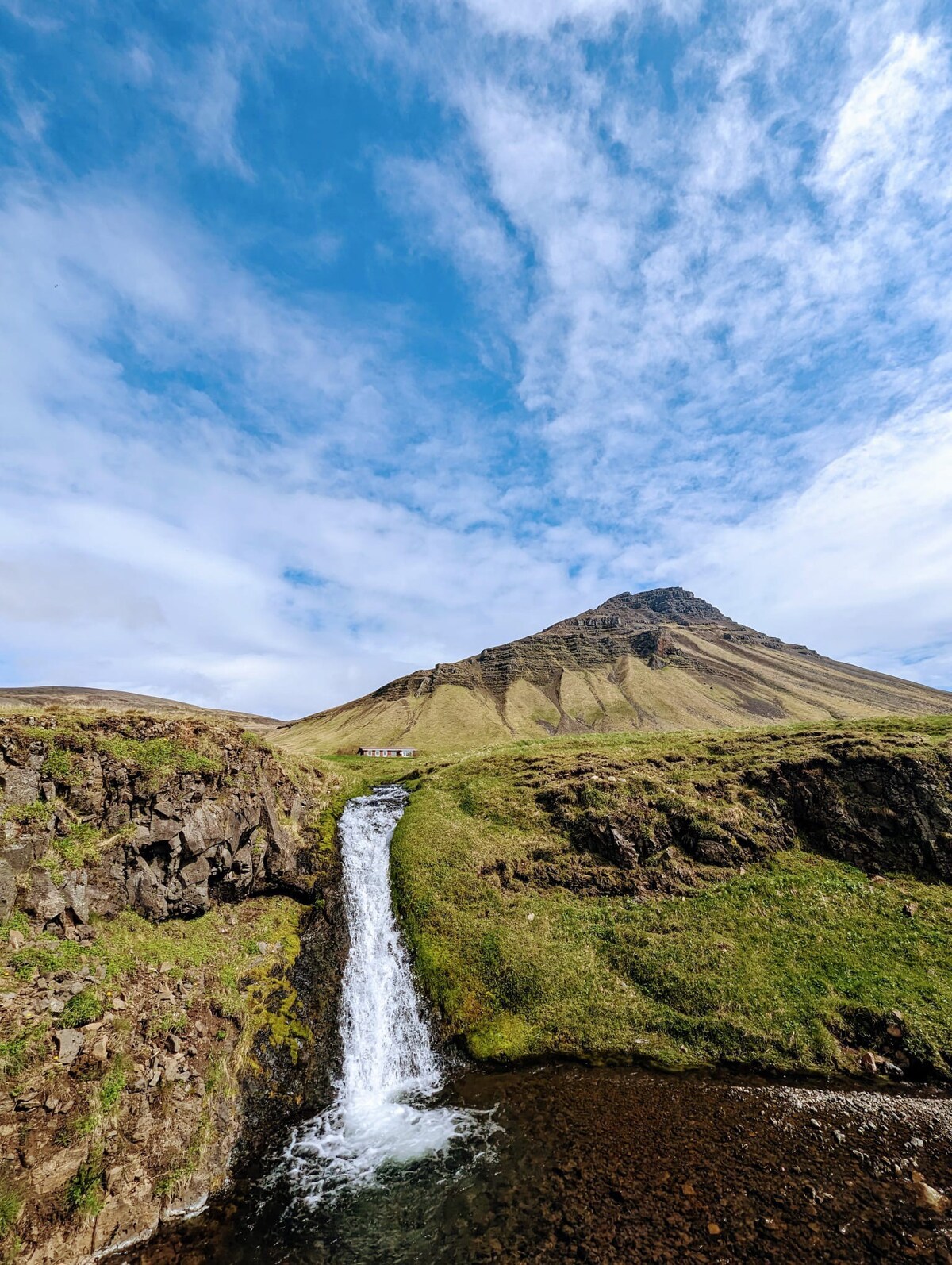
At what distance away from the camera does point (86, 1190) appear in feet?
50.0

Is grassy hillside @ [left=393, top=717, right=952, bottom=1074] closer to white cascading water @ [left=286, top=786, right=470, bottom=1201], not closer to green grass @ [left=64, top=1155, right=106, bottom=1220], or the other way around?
white cascading water @ [left=286, top=786, right=470, bottom=1201]

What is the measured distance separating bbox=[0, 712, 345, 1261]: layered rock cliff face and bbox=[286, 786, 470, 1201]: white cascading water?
1.22 meters

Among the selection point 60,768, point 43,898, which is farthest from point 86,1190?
point 60,768

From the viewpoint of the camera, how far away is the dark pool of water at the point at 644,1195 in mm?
14516

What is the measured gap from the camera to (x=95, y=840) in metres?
24.4

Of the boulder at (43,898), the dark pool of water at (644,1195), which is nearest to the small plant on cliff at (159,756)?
the boulder at (43,898)

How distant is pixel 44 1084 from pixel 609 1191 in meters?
18.8

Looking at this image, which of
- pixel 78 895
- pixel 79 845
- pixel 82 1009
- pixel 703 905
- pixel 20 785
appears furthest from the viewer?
pixel 703 905

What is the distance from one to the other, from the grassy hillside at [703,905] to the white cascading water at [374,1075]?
1797 mm

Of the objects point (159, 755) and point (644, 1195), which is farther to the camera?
point (159, 755)

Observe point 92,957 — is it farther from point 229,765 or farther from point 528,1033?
point 528,1033

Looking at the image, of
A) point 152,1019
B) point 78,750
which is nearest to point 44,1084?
point 152,1019

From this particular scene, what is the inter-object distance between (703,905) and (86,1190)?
30.8 meters

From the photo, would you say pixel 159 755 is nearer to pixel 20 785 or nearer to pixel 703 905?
pixel 20 785
